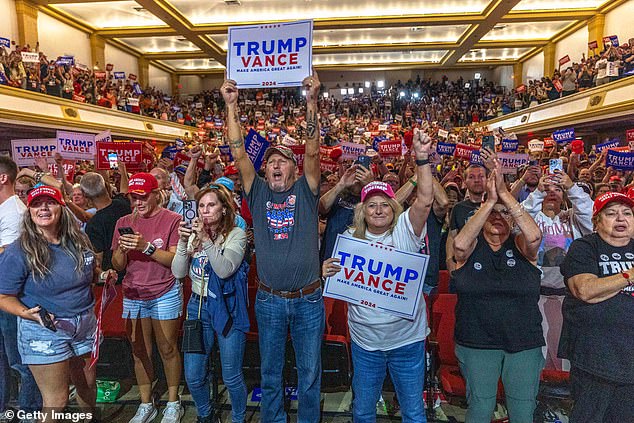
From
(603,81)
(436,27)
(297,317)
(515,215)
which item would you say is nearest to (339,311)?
(297,317)

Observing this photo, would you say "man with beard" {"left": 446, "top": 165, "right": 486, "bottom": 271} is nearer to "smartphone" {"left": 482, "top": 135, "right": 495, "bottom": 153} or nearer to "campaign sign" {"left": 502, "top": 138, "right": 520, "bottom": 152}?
"smartphone" {"left": 482, "top": 135, "right": 495, "bottom": 153}

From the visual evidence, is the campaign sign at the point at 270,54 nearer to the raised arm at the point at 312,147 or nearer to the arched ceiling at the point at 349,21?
the raised arm at the point at 312,147

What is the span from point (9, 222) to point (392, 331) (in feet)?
9.16

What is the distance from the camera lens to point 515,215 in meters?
2.54

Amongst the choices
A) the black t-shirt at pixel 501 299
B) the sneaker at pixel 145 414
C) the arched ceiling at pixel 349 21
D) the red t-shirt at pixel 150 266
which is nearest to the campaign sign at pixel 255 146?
the red t-shirt at pixel 150 266

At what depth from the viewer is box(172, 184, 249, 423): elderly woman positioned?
2969mm

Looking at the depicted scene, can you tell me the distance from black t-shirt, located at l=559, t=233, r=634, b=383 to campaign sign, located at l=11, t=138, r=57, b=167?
19.0 feet

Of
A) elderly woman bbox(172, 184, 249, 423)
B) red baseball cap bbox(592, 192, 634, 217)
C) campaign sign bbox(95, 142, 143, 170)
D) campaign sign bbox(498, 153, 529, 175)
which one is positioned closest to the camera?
red baseball cap bbox(592, 192, 634, 217)

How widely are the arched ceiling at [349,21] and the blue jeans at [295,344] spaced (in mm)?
16602

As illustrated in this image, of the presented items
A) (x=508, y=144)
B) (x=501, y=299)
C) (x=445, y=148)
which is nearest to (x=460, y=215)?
(x=501, y=299)

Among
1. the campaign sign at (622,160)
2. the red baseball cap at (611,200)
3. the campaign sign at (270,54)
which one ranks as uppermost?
the campaign sign at (270,54)

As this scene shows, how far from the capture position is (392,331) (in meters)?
2.67

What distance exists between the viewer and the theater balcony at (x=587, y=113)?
11727 millimetres

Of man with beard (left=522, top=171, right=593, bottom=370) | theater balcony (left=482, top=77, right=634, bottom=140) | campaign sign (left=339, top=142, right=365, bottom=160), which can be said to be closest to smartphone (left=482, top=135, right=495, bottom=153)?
man with beard (left=522, top=171, right=593, bottom=370)
